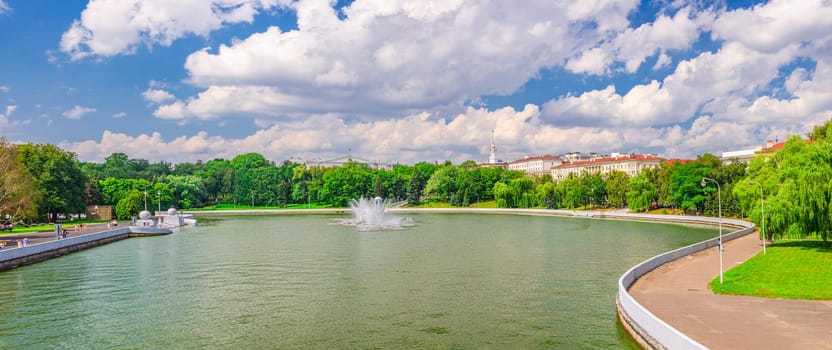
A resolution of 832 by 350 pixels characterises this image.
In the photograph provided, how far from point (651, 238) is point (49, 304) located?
51.9 meters

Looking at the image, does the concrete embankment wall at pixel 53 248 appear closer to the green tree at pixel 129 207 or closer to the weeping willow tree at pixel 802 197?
the green tree at pixel 129 207

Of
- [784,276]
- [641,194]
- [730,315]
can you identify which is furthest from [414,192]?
[730,315]

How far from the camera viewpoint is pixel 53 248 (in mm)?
48469

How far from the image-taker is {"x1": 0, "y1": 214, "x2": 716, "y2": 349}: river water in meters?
21.7

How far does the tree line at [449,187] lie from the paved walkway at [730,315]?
45.2 ft

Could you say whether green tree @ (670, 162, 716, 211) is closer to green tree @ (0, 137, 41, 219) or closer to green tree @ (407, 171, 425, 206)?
green tree @ (407, 171, 425, 206)

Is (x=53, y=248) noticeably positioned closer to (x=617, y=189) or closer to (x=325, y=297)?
(x=325, y=297)

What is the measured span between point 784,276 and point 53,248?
177 ft

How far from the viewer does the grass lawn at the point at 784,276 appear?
24.8 m

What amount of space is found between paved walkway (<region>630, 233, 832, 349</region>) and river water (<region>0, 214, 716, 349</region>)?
6.90ft

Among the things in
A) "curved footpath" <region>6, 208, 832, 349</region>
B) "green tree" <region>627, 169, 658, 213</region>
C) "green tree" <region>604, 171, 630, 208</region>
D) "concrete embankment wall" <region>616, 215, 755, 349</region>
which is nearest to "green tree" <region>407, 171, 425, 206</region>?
"green tree" <region>604, 171, 630, 208</region>

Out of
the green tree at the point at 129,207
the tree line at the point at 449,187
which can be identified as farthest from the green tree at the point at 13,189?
the green tree at the point at 129,207

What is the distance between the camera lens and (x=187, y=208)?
134m

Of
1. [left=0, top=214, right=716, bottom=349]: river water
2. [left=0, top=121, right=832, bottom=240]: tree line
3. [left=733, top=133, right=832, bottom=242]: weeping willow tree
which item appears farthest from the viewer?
[left=0, top=121, right=832, bottom=240]: tree line
